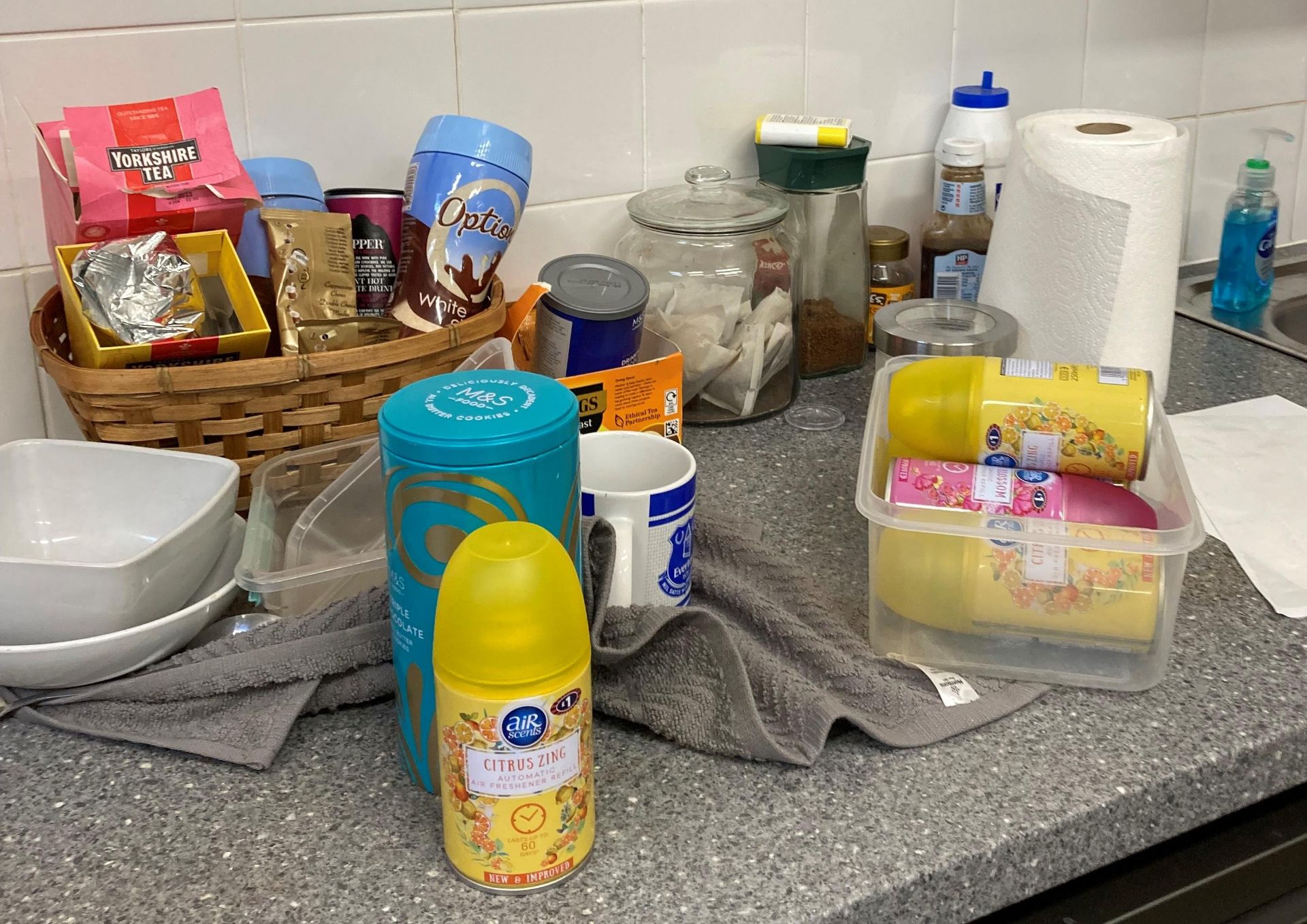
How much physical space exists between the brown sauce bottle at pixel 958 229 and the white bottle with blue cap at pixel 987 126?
2 cm

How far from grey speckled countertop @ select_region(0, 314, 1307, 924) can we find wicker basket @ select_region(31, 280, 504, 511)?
21 centimetres

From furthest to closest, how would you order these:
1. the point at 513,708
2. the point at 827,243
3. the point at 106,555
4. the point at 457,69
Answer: the point at 827,243 < the point at 457,69 < the point at 106,555 < the point at 513,708

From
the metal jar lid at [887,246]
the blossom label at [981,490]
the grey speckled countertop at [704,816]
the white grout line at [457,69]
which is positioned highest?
the white grout line at [457,69]

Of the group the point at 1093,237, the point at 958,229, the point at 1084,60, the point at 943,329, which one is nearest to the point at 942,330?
the point at 943,329

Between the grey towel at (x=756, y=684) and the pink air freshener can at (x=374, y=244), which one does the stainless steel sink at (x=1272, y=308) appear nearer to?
the grey towel at (x=756, y=684)

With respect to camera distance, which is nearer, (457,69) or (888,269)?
(457,69)

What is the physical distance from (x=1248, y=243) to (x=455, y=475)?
1.09 m

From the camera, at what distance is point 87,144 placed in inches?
32.7

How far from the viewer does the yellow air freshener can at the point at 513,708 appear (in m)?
0.54

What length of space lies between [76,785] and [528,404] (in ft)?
1.08

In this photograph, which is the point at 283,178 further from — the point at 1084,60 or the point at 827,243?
the point at 1084,60

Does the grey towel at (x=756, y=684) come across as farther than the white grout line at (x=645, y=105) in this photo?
No

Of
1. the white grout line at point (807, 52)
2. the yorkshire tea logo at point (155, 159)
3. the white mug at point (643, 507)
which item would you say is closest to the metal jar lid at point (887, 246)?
the white grout line at point (807, 52)

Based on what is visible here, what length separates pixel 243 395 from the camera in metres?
0.82
